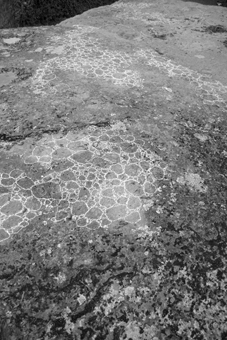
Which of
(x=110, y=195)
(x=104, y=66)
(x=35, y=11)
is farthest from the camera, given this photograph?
(x=35, y=11)

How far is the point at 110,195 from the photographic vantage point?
3.03ft

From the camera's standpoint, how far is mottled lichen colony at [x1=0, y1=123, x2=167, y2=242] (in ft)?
2.85

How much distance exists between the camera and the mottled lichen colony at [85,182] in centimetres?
87

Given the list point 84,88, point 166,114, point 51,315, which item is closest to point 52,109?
point 84,88

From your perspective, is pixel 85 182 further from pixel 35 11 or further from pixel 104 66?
pixel 35 11

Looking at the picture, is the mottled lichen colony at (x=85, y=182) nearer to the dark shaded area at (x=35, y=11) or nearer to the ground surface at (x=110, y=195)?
the ground surface at (x=110, y=195)

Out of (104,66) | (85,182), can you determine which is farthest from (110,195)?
(104,66)

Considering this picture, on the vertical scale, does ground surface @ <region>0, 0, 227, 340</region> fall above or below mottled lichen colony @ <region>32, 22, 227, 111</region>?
below

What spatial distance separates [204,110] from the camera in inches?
51.0

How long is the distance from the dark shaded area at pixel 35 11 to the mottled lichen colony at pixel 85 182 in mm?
2200

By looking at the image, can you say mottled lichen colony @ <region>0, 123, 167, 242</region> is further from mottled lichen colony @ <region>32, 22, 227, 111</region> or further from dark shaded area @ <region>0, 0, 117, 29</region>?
dark shaded area @ <region>0, 0, 117, 29</region>

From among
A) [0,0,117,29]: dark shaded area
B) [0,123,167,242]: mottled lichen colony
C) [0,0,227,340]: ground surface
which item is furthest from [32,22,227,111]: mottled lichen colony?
[0,0,117,29]: dark shaded area

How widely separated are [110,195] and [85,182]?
0.09 metres

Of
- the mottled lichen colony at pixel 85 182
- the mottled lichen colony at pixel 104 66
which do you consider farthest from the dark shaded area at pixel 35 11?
the mottled lichen colony at pixel 85 182
